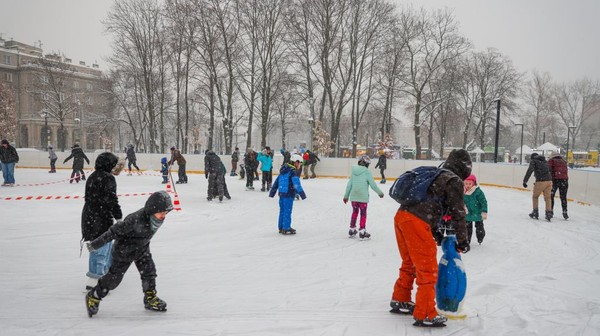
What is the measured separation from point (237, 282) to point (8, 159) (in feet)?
47.3

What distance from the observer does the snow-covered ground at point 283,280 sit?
12.4 ft

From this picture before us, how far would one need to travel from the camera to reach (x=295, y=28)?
30.1 meters

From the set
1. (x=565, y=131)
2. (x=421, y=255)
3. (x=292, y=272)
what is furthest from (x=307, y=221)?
(x=565, y=131)

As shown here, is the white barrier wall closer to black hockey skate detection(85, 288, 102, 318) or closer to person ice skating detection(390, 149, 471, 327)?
person ice skating detection(390, 149, 471, 327)

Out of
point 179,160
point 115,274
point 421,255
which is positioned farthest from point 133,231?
point 179,160

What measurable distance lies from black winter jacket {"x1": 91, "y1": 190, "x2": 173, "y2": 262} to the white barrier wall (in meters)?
14.5

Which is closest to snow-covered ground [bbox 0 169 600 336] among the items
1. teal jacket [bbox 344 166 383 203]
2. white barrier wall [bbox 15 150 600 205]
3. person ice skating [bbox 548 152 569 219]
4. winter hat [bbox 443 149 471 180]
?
teal jacket [bbox 344 166 383 203]

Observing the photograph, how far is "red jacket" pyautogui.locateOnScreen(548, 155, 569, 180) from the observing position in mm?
10125

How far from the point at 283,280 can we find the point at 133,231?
2068 mm

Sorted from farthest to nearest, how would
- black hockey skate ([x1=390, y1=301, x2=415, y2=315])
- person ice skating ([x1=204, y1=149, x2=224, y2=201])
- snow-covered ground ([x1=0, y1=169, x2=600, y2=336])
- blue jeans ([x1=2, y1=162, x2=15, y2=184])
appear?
1. blue jeans ([x1=2, y1=162, x2=15, y2=184])
2. person ice skating ([x1=204, y1=149, x2=224, y2=201])
3. black hockey skate ([x1=390, y1=301, x2=415, y2=315])
4. snow-covered ground ([x1=0, y1=169, x2=600, y2=336])

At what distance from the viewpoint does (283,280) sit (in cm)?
515

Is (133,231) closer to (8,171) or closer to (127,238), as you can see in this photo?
(127,238)

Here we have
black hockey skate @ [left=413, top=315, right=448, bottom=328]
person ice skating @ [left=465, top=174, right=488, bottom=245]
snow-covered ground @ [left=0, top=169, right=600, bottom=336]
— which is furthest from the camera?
person ice skating @ [left=465, top=174, right=488, bottom=245]

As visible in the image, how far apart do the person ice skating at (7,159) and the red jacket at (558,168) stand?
674 inches
